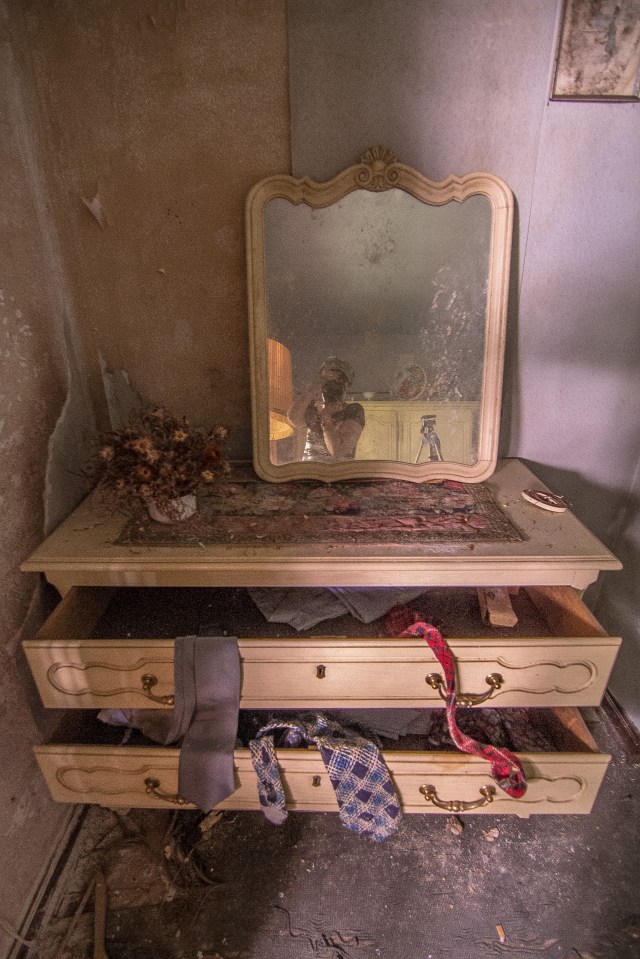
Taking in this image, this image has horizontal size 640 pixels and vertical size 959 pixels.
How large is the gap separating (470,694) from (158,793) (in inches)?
31.1

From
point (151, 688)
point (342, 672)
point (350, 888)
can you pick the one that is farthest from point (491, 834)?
point (151, 688)

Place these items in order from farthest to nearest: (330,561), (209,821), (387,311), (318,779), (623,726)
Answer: (623,726) → (209,821) → (387,311) → (318,779) → (330,561)

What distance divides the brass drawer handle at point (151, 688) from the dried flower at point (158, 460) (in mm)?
390

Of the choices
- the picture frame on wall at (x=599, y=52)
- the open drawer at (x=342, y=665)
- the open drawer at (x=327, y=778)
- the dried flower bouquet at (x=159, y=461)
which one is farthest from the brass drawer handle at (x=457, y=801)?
the picture frame on wall at (x=599, y=52)

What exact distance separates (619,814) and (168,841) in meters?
1.26

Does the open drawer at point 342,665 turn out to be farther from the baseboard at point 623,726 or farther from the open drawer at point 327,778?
the baseboard at point 623,726

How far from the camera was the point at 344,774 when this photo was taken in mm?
1146

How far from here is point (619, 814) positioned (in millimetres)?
1425

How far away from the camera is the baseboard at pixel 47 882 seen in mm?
1176

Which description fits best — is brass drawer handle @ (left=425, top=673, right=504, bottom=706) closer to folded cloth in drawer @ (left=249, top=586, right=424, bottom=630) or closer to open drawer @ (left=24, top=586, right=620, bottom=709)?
open drawer @ (left=24, top=586, right=620, bottom=709)

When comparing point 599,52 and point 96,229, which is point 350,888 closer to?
point 96,229

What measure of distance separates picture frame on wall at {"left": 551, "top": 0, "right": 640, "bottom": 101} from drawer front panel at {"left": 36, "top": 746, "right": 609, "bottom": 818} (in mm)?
1535

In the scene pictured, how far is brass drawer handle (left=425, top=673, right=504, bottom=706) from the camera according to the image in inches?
43.8

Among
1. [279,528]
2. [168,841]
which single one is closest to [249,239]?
[279,528]
